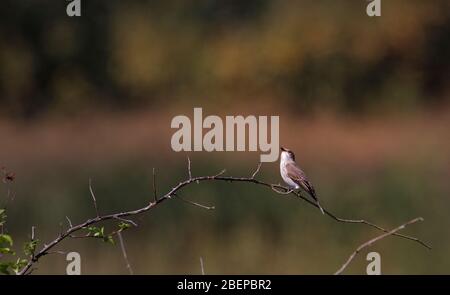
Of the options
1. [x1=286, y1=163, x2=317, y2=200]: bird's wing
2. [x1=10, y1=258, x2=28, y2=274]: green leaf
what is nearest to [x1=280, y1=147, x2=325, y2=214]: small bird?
[x1=286, y1=163, x2=317, y2=200]: bird's wing

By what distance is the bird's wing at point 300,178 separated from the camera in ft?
20.6

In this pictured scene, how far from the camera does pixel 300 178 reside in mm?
6320

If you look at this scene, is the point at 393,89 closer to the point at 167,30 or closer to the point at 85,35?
the point at 167,30

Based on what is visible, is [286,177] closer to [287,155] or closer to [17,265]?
[287,155]

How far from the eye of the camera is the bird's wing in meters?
6.29

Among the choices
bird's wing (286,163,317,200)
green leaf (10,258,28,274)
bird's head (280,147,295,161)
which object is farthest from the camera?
bird's head (280,147,295,161)

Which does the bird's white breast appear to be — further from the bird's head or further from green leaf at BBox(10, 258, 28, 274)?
green leaf at BBox(10, 258, 28, 274)

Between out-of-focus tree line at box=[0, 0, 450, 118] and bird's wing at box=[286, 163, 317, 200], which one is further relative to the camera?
out-of-focus tree line at box=[0, 0, 450, 118]

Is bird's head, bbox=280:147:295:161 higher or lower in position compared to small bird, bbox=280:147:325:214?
higher

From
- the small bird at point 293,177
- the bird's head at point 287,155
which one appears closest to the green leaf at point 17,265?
the small bird at point 293,177

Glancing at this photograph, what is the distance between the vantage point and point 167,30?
13773 mm

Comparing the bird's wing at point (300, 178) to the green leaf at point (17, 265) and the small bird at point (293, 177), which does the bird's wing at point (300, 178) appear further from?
the green leaf at point (17, 265)

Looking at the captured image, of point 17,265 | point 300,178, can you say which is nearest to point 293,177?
point 300,178
